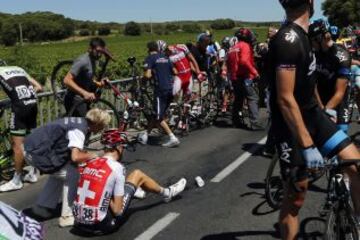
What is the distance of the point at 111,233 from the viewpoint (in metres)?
5.79

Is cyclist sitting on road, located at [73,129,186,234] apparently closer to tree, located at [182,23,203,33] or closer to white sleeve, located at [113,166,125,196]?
white sleeve, located at [113,166,125,196]

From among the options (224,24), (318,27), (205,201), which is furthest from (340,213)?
(224,24)

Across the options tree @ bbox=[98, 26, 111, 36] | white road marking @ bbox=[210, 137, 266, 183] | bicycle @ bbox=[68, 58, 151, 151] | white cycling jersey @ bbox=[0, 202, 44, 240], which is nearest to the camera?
white cycling jersey @ bbox=[0, 202, 44, 240]

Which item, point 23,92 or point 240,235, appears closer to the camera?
point 240,235

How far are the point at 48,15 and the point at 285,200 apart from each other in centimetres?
8483

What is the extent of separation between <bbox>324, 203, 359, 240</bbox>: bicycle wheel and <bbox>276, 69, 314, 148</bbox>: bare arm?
650 mm

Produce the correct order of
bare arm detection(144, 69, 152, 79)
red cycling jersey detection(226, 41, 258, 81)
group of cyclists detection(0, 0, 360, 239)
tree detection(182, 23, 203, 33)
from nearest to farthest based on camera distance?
group of cyclists detection(0, 0, 360, 239)
bare arm detection(144, 69, 152, 79)
red cycling jersey detection(226, 41, 258, 81)
tree detection(182, 23, 203, 33)

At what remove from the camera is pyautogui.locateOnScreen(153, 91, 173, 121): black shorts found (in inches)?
408

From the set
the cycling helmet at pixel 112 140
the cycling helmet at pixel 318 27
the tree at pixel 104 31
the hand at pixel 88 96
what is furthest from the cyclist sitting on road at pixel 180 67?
the tree at pixel 104 31

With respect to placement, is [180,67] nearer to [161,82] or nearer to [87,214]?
[161,82]

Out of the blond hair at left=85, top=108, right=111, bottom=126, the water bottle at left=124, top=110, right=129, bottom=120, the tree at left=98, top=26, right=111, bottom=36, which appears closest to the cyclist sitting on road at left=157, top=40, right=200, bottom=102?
the water bottle at left=124, top=110, right=129, bottom=120

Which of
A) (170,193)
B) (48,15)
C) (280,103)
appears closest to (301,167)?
(280,103)

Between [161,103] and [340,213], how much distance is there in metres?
6.43

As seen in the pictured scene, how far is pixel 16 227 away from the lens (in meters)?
2.59
